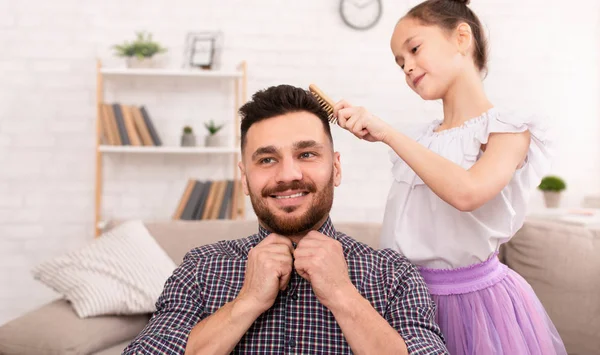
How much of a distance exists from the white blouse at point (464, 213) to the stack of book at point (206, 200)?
2.19m

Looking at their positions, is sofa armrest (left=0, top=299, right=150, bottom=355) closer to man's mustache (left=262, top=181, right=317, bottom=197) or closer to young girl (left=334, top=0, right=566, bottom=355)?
man's mustache (left=262, top=181, right=317, bottom=197)

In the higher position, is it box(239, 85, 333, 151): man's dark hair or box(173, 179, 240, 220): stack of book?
box(239, 85, 333, 151): man's dark hair

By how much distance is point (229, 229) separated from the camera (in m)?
2.50

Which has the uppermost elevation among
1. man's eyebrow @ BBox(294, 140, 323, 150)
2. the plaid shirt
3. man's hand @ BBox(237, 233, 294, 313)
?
man's eyebrow @ BBox(294, 140, 323, 150)

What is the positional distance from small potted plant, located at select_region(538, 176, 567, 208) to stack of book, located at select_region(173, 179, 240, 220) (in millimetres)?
1951

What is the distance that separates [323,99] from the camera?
149cm

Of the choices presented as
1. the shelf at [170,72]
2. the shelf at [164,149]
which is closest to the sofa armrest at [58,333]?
the shelf at [164,149]

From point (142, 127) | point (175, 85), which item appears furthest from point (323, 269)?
point (175, 85)

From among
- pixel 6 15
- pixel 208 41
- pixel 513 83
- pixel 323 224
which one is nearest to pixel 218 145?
pixel 208 41

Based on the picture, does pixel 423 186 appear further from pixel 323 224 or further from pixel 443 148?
pixel 323 224

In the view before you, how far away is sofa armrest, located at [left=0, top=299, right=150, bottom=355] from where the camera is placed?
1.93 m

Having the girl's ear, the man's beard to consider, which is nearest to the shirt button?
the man's beard

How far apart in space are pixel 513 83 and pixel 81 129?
2.85 m

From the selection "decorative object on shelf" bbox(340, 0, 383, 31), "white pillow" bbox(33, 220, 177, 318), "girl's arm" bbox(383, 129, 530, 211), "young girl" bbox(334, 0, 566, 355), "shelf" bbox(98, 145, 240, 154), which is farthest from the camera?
"decorative object on shelf" bbox(340, 0, 383, 31)
